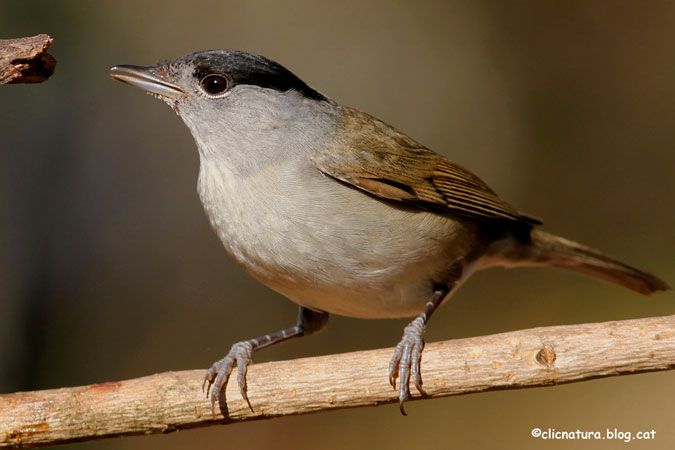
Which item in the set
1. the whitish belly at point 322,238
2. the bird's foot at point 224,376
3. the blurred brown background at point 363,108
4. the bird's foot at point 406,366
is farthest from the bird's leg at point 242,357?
the blurred brown background at point 363,108

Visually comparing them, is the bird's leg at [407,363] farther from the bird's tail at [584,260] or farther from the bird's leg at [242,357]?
the bird's tail at [584,260]

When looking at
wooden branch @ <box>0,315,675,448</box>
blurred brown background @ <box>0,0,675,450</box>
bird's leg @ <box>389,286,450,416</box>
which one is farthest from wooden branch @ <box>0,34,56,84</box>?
blurred brown background @ <box>0,0,675,450</box>

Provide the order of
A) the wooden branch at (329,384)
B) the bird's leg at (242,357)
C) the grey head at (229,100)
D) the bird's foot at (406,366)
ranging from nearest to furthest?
the wooden branch at (329,384) < the bird's foot at (406,366) < the bird's leg at (242,357) < the grey head at (229,100)

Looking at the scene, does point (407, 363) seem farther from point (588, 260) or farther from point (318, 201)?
point (588, 260)

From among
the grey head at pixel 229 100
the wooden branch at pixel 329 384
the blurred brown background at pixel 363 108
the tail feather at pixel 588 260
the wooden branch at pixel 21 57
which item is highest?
the blurred brown background at pixel 363 108

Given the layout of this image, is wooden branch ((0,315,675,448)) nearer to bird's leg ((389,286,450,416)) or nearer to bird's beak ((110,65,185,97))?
bird's leg ((389,286,450,416))
